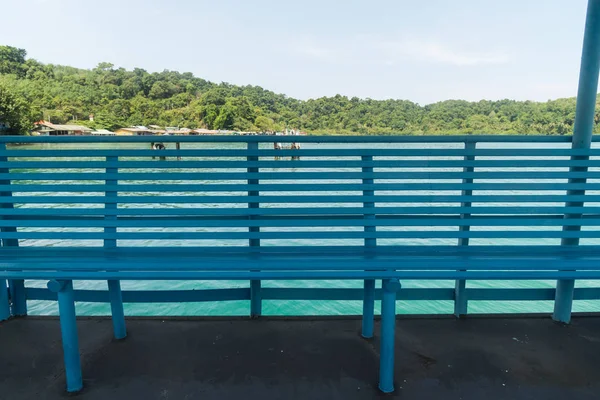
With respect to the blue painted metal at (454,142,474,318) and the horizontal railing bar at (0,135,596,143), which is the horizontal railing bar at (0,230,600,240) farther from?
the horizontal railing bar at (0,135,596,143)

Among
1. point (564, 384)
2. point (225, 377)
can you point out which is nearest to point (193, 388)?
point (225, 377)

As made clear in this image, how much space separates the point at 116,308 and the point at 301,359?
1221 millimetres

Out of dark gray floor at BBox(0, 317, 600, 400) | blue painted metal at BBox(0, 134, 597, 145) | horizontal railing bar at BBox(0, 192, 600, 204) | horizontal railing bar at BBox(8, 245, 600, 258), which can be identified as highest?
blue painted metal at BBox(0, 134, 597, 145)

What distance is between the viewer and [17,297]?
109 inches

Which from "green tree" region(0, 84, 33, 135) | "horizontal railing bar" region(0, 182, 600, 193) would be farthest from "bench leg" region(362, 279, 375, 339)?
"green tree" region(0, 84, 33, 135)

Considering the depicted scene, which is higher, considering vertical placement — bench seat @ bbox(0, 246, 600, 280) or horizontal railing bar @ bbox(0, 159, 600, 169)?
horizontal railing bar @ bbox(0, 159, 600, 169)

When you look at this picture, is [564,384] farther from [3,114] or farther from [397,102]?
[3,114]

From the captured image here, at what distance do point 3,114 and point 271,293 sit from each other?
72174 mm

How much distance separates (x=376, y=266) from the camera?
6.27 ft

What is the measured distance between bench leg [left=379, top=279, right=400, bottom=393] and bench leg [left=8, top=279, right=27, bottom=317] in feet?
8.42

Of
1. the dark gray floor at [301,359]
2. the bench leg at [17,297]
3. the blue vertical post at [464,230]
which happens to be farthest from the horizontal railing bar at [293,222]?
the dark gray floor at [301,359]

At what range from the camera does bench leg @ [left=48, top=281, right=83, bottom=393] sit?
187 cm

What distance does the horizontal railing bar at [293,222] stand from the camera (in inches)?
89.0

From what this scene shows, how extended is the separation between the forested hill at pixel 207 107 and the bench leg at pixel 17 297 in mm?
15210
